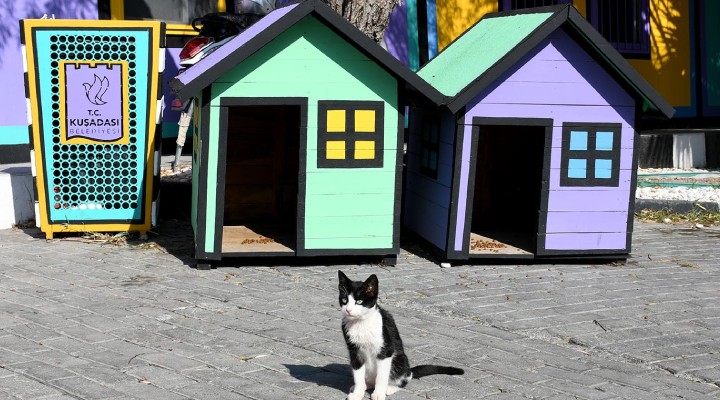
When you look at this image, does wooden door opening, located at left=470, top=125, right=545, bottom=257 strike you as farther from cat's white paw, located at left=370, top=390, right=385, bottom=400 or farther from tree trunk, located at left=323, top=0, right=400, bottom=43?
cat's white paw, located at left=370, top=390, right=385, bottom=400

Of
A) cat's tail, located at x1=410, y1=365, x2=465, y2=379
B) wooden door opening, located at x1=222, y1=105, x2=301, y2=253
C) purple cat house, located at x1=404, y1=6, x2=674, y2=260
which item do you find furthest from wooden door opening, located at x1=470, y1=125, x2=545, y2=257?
cat's tail, located at x1=410, y1=365, x2=465, y2=379

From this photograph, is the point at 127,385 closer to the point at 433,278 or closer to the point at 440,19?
the point at 433,278

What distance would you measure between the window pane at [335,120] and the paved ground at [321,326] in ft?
3.87

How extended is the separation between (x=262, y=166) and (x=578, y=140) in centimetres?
349

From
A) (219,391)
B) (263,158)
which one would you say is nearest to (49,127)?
(263,158)

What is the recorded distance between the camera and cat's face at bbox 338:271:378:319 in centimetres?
594

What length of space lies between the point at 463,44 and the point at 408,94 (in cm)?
87

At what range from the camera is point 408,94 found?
35.2 feet

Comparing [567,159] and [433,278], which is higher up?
[567,159]

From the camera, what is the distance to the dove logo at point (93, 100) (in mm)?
10734

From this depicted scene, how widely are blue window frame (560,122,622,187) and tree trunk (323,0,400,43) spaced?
3145mm

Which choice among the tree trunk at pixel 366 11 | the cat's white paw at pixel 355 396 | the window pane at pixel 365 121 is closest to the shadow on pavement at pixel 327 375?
the cat's white paw at pixel 355 396

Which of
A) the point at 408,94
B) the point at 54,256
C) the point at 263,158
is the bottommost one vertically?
the point at 54,256

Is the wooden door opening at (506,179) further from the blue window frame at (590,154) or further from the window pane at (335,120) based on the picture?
the window pane at (335,120)
